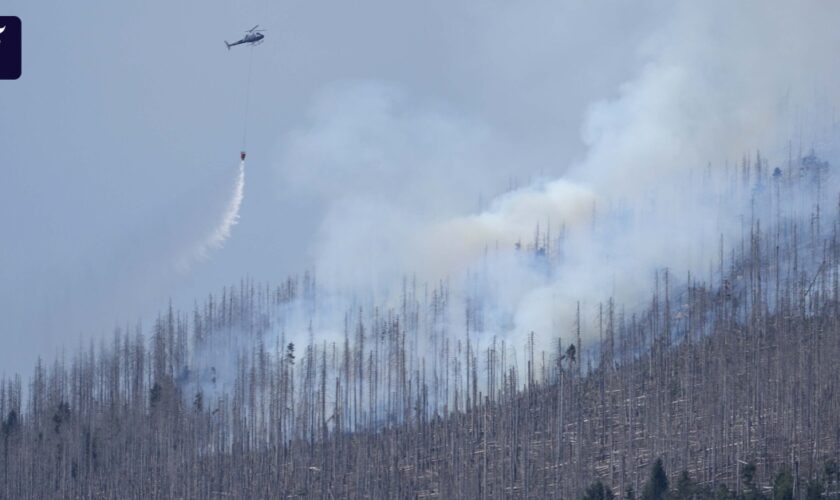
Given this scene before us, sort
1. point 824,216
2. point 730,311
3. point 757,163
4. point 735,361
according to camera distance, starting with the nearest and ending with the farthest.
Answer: point 735,361 → point 730,311 → point 824,216 → point 757,163

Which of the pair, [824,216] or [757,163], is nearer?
[824,216]

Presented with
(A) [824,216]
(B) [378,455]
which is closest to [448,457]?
(B) [378,455]

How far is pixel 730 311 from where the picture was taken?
126188mm

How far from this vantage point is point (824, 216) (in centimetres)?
13612

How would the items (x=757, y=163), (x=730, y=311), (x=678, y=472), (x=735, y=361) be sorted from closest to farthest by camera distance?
1. (x=678, y=472)
2. (x=735, y=361)
3. (x=730, y=311)
4. (x=757, y=163)

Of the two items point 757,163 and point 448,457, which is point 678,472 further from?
point 757,163

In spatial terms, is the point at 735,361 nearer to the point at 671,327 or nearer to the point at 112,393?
the point at 671,327

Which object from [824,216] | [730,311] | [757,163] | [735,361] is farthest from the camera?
[757,163]

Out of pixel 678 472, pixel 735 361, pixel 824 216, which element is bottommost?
pixel 678 472

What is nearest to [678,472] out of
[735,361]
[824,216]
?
[735,361]

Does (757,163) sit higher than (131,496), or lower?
higher

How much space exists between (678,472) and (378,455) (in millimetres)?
21725

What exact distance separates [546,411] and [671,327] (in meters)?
13.8

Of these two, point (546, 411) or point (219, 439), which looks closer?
point (546, 411)
